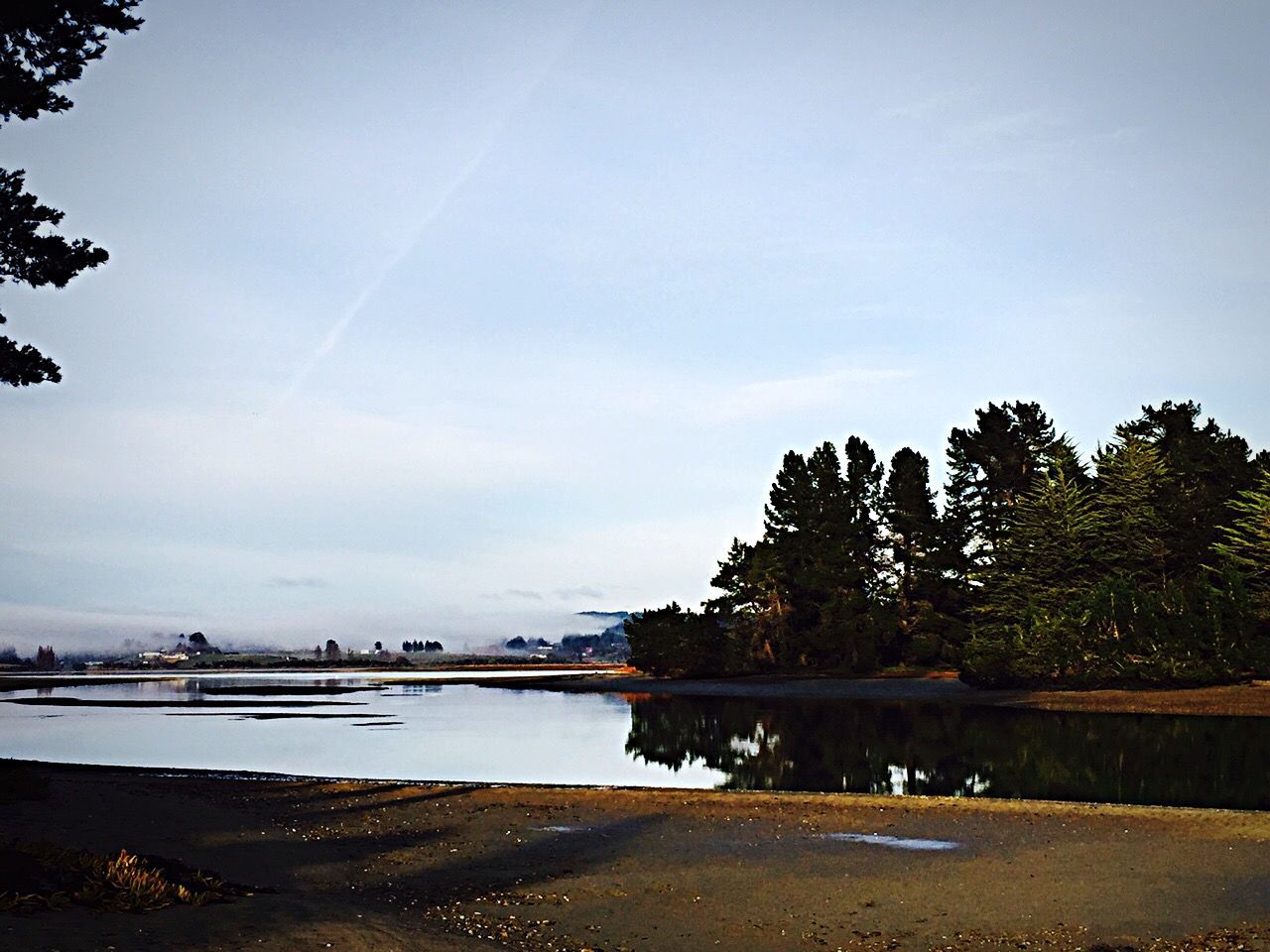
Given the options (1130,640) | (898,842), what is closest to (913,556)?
(1130,640)

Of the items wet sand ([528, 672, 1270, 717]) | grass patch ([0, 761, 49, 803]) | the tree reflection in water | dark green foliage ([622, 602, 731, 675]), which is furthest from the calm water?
dark green foliage ([622, 602, 731, 675])

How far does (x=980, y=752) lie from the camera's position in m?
40.8

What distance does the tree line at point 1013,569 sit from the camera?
6619 centimetres

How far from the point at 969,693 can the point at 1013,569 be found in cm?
1111

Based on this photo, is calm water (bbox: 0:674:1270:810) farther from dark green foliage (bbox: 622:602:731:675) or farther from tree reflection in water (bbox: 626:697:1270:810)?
dark green foliage (bbox: 622:602:731:675)

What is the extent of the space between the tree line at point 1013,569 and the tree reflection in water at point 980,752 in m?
8.45

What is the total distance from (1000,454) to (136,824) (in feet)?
305

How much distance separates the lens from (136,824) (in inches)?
829

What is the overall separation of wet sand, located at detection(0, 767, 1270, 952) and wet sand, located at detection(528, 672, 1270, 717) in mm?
42676

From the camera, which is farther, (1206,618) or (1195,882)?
(1206,618)

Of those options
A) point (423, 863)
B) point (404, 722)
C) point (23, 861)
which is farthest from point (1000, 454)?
point (23, 861)

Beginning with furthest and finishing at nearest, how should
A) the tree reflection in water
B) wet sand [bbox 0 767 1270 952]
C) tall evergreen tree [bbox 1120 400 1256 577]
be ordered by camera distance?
1. tall evergreen tree [bbox 1120 400 1256 577]
2. the tree reflection in water
3. wet sand [bbox 0 767 1270 952]

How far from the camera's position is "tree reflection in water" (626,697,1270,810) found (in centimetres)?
3062

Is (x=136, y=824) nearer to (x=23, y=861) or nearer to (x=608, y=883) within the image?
(x=23, y=861)
